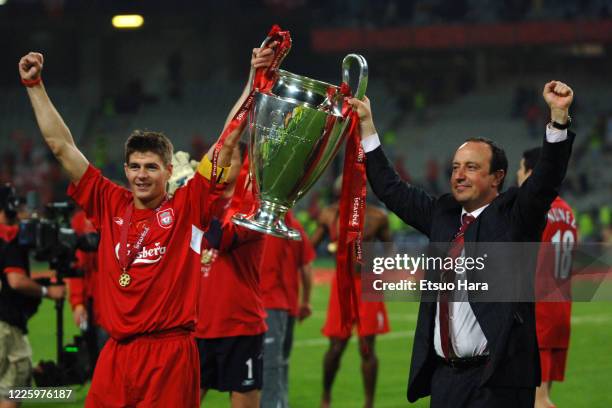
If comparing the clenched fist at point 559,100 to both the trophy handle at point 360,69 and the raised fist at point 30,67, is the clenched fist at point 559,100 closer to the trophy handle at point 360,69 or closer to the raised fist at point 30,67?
the trophy handle at point 360,69

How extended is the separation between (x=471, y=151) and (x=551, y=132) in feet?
1.55

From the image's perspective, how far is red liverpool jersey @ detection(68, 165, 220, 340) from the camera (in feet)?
16.5

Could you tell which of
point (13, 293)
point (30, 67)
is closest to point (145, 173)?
point (30, 67)

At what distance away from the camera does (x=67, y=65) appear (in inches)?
1372

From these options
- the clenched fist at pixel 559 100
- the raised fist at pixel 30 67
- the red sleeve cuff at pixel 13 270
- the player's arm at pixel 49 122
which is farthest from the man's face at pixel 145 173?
the red sleeve cuff at pixel 13 270

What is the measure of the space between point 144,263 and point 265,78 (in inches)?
42.0

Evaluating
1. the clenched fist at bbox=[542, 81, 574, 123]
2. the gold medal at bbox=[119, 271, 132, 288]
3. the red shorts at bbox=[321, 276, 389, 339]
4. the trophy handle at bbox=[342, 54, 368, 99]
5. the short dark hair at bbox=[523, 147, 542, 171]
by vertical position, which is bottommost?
the red shorts at bbox=[321, 276, 389, 339]

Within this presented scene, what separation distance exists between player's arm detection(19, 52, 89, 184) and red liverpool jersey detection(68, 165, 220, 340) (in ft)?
0.28

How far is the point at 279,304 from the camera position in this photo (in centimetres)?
801

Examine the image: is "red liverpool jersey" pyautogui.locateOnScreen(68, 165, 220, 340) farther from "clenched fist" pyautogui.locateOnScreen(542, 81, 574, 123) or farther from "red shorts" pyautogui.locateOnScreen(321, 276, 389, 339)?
"red shorts" pyautogui.locateOnScreen(321, 276, 389, 339)

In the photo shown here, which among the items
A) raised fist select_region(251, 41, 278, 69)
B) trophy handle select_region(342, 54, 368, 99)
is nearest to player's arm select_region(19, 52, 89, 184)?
raised fist select_region(251, 41, 278, 69)

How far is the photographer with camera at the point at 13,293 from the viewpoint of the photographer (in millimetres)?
7125

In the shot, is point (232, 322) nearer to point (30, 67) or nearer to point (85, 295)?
point (30, 67)

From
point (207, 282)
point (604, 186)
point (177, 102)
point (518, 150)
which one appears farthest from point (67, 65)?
point (207, 282)
